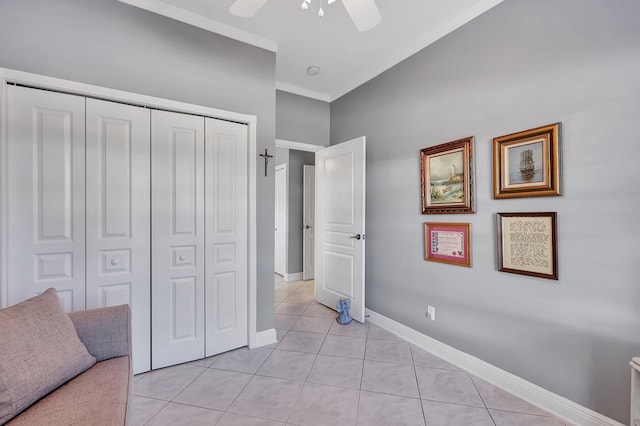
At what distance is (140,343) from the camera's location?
2.08 metres

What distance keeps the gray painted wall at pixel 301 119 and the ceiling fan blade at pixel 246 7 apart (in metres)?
1.89

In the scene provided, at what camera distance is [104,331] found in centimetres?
151

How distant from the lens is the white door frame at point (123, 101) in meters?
1.67

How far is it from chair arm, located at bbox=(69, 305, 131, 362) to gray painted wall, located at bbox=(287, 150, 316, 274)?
11.3ft

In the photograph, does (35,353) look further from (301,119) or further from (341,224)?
(301,119)

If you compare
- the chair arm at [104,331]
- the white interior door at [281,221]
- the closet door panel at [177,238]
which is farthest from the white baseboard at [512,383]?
the white interior door at [281,221]

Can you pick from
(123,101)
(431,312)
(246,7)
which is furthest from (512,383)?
(123,101)

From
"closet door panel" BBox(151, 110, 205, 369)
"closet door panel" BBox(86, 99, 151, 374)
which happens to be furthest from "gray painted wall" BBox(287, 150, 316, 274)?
"closet door panel" BBox(86, 99, 151, 374)

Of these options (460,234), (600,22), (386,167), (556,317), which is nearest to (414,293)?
(460,234)

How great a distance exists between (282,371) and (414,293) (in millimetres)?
1359

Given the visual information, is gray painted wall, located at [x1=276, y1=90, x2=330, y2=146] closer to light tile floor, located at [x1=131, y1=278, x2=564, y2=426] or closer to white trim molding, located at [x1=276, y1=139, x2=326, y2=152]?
white trim molding, located at [x1=276, y1=139, x2=326, y2=152]

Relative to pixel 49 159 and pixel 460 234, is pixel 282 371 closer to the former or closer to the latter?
pixel 460 234

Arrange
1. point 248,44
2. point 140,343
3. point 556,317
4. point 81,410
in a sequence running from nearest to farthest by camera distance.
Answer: point 81,410, point 556,317, point 140,343, point 248,44

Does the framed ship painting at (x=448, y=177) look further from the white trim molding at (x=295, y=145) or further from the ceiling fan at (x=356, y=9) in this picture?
the white trim molding at (x=295, y=145)
